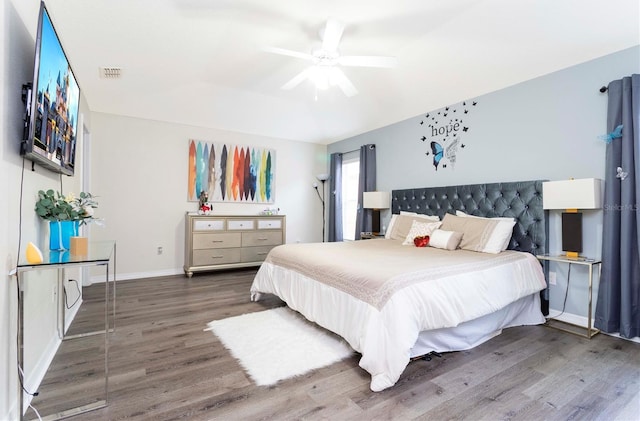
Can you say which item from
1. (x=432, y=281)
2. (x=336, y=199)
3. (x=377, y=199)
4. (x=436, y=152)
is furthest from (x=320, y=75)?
(x=336, y=199)

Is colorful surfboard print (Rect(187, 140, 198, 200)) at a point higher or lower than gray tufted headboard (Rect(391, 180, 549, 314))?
higher

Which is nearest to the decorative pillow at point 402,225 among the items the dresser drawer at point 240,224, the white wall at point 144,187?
the dresser drawer at point 240,224

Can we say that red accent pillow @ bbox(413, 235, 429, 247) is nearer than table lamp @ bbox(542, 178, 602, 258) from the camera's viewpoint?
No

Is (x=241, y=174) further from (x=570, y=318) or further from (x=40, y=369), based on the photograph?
(x=570, y=318)

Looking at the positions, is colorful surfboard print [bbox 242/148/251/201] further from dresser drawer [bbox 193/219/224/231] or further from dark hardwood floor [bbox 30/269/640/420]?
dark hardwood floor [bbox 30/269/640/420]

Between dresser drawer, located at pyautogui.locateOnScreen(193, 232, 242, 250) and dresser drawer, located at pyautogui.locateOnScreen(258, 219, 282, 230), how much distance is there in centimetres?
41

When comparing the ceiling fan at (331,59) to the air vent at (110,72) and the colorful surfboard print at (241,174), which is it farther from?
the colorful surfboard print at (241,174)

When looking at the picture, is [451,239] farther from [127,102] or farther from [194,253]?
[127,102]

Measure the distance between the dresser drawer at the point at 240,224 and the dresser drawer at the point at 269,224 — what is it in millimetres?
139

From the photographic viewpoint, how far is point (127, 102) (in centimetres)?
418

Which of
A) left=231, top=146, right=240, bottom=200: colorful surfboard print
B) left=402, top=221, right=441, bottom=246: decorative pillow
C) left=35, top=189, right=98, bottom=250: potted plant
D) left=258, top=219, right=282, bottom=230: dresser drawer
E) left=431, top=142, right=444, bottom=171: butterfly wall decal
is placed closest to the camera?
left=35, top=189, right=98, bottom=250: potted plant

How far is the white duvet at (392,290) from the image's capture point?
1868 mm

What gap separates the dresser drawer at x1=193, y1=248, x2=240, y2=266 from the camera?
461cm

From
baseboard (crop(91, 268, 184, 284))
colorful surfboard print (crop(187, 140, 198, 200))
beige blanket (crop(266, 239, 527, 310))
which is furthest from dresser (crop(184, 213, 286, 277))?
beige blanket (crop(266, 239, 527, 310))
